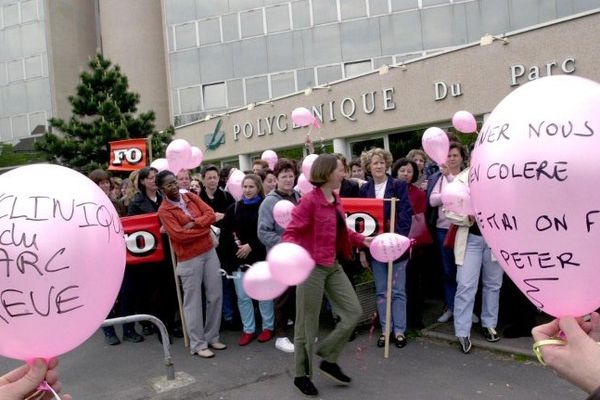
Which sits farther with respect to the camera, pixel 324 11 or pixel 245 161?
pixel 324 11

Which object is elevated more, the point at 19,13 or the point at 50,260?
the point at 19,13

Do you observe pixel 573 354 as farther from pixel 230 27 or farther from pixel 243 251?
pixel 230 27

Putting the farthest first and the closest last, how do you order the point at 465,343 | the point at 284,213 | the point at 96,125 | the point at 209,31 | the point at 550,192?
1. the point at 209,31
2. the point at 96,125
3. the point at 465,343
4. the point at 284,213
5. the point at 550,192

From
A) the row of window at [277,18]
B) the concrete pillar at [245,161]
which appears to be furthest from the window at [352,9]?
the concrete pillar at [245,161]

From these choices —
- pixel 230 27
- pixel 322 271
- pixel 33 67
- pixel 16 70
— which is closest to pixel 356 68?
pixel 230 27

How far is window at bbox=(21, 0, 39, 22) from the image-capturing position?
28328 mm

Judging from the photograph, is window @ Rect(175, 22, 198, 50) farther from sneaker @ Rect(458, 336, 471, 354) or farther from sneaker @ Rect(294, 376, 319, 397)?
sneaker @ Rect(294, 376, 319, 397)

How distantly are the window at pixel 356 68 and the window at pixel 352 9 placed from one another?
5.46 feet

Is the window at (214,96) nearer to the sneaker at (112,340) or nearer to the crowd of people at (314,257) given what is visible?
the crowd of people at (314,257)

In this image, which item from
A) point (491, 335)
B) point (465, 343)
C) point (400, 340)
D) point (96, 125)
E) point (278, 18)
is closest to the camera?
point (465, 343)

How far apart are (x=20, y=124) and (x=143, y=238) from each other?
25906 mm

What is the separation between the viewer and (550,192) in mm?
1735

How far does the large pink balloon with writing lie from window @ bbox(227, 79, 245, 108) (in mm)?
21100

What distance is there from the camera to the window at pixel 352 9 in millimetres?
19906
